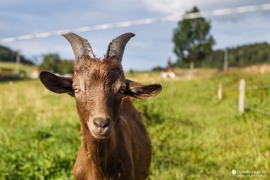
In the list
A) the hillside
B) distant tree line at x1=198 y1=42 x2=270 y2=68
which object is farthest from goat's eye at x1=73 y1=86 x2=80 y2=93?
distant tree line at x1=198 y1=42 x2=270 y2=68

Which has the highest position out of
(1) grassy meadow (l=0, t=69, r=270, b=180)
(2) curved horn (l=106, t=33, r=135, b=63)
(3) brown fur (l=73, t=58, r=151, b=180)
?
(2) curved horn (l=106, t=33, r=135, b=63)

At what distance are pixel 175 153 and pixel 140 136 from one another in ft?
9.97

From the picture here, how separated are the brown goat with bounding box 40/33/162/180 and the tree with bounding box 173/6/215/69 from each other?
57063mm

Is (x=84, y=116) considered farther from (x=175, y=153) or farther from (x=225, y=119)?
(x=225, y=119)

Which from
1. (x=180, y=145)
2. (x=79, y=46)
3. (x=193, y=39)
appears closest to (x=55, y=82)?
(x=79, y=46)

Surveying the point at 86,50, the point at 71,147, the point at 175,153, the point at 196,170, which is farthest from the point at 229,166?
the point at 86,50

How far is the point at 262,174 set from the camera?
687 centimetres

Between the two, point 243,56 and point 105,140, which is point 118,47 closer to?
point 105,140

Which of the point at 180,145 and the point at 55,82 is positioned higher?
the point at 55,82

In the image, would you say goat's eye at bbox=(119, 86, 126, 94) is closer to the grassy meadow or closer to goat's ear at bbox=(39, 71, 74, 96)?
goat's ear at bbox=(39, 71, 74, 96)

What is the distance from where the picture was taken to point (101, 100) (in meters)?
4.09

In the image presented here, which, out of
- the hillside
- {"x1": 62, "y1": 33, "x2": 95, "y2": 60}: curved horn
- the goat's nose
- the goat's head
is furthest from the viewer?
the hillside

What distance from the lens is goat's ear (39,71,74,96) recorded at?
4520 mm

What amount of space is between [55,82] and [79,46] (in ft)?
1.76
